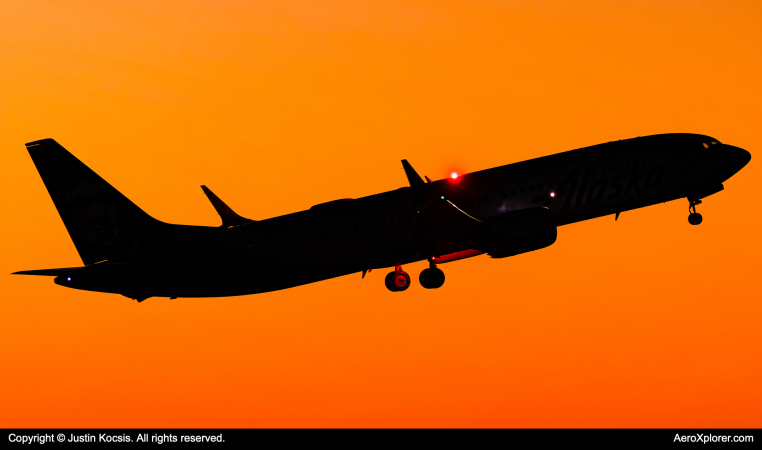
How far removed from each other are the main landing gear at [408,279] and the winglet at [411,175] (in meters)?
5.67

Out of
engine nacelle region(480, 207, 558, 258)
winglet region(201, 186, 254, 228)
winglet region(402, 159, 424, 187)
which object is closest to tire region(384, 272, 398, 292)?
engine nacelle region(480, 207, 558, 258)

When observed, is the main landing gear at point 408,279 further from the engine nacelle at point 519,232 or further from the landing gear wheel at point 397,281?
the engine nacelle at point 519,232

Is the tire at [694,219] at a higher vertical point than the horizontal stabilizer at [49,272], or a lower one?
higher

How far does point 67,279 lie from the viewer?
43406mm

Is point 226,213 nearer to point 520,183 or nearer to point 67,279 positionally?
point 67,279

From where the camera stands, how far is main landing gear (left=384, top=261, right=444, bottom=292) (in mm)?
Result: 50375

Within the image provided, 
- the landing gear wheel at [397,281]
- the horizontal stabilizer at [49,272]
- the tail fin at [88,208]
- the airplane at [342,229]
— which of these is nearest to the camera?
the horizontal stabilizer at [49,272]

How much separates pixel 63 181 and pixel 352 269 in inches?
581

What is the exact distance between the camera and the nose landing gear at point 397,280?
51987 millimetres

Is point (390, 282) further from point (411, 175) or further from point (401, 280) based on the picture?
point (411, 175)

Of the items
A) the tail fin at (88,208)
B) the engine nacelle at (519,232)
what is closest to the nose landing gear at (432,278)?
the engine nacelle at (519,232)

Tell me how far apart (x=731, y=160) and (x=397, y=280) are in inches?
833

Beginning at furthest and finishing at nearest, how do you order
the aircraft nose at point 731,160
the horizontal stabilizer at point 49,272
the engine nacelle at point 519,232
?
the aircraft nose at point 731,160 → the engine nacelle at point 519,232 → the horizontal stabilizer at point 49,272

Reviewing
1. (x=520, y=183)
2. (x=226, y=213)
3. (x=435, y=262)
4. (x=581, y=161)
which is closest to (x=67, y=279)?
(x=226, y=213)
